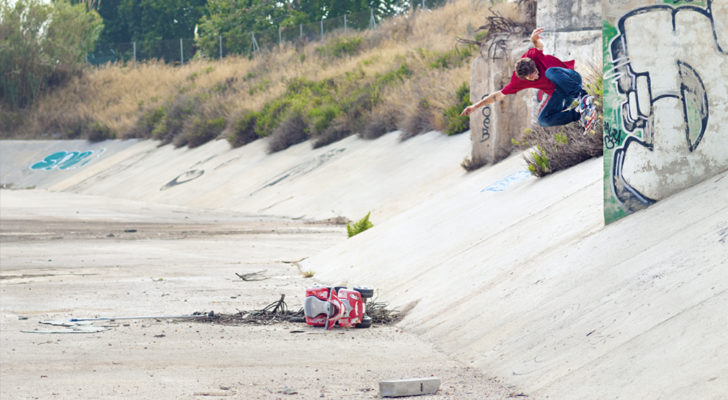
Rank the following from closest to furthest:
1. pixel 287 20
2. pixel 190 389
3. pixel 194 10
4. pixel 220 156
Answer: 1. pixel 190 389
2. pixel 220 156
3. pixel 287 20
4. pixel 194 10

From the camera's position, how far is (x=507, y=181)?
1321 centimetres

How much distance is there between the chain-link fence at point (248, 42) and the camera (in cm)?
4509

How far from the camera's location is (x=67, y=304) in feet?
31.3

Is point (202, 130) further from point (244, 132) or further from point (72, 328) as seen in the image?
point (72, 328)

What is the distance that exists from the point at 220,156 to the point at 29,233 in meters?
14.8

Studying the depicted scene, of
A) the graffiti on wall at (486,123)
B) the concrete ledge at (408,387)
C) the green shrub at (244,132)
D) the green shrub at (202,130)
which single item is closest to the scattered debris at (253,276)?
the concrete ledge at (408,387)

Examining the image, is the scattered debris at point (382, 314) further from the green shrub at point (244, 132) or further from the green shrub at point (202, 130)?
the green shrub at point (202, 130)

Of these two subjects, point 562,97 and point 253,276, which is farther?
point 253,276

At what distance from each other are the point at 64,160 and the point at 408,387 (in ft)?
127

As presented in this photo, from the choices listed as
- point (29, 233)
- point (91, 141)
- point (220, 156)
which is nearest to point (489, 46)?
point (29, 233)

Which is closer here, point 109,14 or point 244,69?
point 244,69

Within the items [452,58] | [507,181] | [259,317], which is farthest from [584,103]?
[452,58]

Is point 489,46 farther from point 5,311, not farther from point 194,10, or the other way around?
point 194,10

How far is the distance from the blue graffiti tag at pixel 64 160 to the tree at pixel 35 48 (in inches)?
307
